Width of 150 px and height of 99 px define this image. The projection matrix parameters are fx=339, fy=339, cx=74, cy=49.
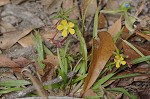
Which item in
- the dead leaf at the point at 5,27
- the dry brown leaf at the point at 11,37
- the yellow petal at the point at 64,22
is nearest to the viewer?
the yellow petal at the point at 64,22

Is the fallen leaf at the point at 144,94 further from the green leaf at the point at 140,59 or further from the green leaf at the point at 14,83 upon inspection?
the green leaf at the point at 14,83

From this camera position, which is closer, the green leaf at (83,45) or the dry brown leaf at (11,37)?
the green leaf at (83,45)

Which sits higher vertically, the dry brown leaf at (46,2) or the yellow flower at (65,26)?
the dry brown leaf at (46,2)

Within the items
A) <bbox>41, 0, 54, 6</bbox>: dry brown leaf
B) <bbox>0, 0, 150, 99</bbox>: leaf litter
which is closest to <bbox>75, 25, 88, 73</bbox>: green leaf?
<bbox>0, 0, 150, 99</bbox>: leaf litter

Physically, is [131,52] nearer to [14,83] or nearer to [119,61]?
[119,61]

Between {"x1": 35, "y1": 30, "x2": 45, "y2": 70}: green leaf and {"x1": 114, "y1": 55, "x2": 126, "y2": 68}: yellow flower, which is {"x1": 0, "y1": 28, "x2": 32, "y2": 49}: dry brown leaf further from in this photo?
{"x1": 114, "y1": 55, "x2": 126, "y2": 68}: yellow flower

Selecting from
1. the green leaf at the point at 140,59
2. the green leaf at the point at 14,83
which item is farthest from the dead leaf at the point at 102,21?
the green leaf at the point at 14,83

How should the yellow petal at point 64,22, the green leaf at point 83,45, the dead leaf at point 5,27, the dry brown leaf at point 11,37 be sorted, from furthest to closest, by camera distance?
the dead leaf at point 5,27
the dry brown leaf at point 11,37
the green leaf at point 83,45
the yellow petal at point 64,22
